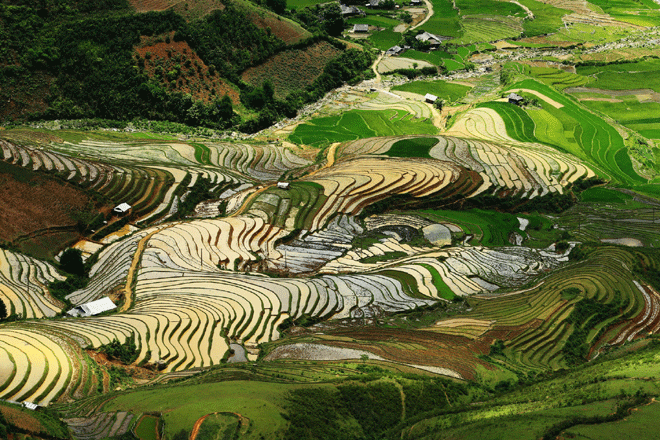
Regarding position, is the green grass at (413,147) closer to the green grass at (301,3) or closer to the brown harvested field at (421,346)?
the brown harvested field at (421,346)

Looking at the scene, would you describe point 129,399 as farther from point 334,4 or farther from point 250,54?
point 334,4

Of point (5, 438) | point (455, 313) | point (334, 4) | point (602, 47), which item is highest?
point (334, 4)

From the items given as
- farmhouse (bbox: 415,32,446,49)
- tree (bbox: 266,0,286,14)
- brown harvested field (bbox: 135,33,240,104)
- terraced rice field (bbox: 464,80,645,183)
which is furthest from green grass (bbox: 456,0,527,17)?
brown harvested field (bbox: 135,33,240,104)

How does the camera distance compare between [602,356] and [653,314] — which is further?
[653,314]

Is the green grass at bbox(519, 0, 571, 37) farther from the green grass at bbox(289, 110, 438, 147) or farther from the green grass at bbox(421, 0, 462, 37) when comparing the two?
the green grass at bbox(289, 110, 438, 147)

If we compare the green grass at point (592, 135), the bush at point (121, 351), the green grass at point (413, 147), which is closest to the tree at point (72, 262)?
the bush at point (121, 351)

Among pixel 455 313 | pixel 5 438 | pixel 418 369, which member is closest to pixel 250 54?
pixel 455 313

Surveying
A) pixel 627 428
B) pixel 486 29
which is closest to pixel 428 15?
pixel 486 29
